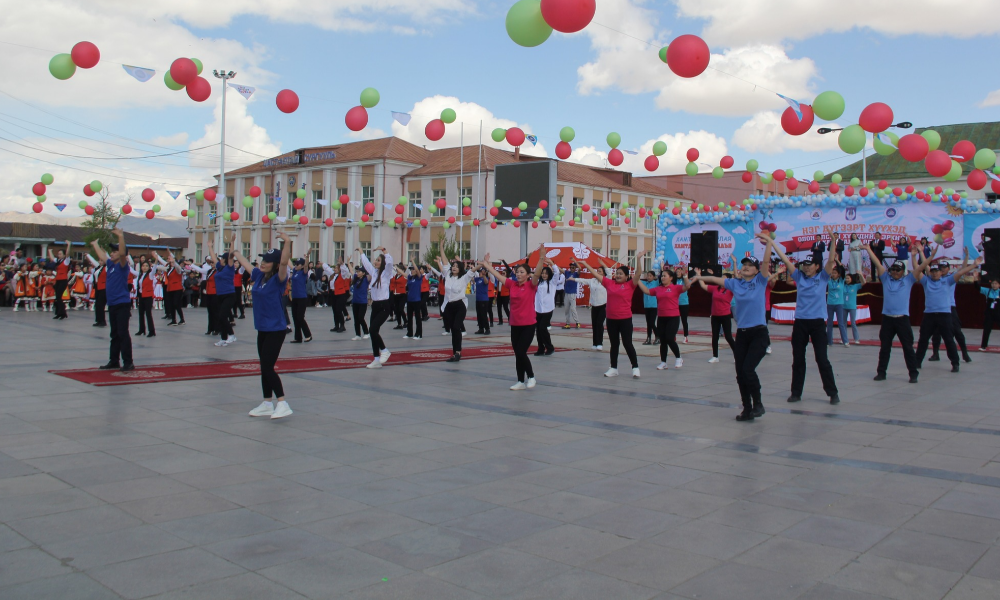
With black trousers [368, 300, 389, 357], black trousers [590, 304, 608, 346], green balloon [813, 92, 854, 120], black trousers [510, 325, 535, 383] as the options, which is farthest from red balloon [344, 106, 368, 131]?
green balloon [813, 92, 854, 120]

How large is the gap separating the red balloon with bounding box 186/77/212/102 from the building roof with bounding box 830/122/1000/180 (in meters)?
57.7

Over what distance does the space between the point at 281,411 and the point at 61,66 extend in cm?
639

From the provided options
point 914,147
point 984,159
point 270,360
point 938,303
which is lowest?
point 270,360

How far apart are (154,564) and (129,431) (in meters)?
3.42

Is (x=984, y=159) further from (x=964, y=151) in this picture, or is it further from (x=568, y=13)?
(x=568, y=13)

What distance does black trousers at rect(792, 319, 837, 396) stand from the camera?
340 inches

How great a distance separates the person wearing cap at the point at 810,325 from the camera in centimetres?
867

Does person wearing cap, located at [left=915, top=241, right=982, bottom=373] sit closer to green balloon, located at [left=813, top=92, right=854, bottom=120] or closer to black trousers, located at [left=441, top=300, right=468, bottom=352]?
green balloon, located at [left=813, top=92, right=854, bottom=120]

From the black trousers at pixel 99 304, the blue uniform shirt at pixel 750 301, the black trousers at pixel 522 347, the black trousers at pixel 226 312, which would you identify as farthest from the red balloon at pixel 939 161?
the black trousers at pixel 99 304

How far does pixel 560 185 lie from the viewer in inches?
2057

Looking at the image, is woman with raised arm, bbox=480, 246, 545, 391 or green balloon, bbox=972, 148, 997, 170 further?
green balloon, bbox=972, 148, 997, 170

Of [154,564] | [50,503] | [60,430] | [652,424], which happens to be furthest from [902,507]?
[60,430]

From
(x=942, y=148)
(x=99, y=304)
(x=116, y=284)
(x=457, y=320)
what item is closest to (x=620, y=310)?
(x=457, y=320)

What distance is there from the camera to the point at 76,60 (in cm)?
1003
